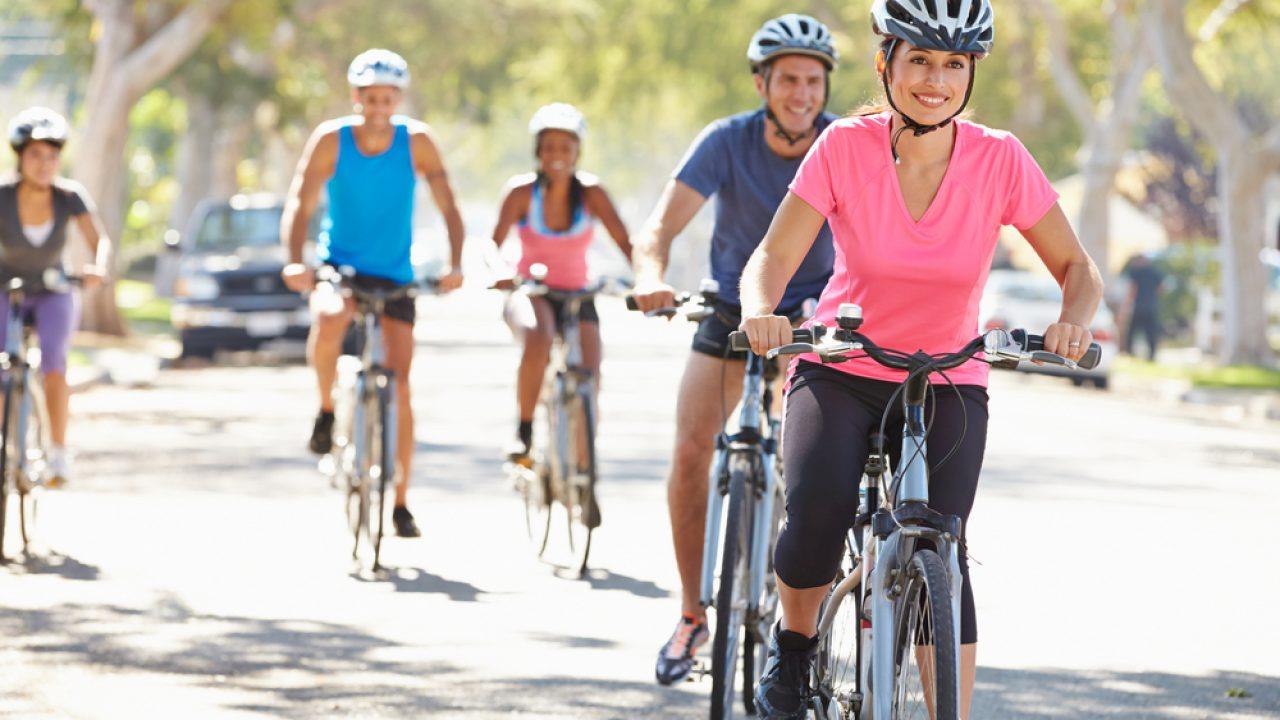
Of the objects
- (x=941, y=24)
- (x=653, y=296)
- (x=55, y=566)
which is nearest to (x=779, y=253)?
(x=941, y=24)

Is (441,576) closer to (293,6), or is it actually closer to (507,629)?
(507,629)

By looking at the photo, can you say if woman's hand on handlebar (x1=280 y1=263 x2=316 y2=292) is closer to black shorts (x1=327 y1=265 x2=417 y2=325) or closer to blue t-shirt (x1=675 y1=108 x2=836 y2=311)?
black shorts (x1=327 y1=265 x2=417 y2=325)

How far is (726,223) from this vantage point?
6.84 metres

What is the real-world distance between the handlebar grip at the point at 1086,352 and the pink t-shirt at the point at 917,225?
0.79 ft

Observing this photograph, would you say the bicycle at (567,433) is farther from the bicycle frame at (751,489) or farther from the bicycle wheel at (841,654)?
the bicycle wheel at (841,654)

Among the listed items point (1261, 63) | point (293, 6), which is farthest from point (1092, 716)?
point (1261, 63)

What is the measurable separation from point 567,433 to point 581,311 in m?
0.59

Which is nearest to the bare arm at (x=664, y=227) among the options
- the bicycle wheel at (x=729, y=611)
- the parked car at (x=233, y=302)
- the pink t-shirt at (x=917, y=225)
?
the bicycle wheel at (x=729, y=611)

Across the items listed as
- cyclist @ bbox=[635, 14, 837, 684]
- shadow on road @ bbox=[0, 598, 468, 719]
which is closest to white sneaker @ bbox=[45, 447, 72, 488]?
shadow on road @ bbox=[0, 598, 468, 719]

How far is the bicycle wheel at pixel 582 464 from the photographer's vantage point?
9.33 meters

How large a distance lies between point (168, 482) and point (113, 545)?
265 cm

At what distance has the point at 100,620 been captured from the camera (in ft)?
25.8

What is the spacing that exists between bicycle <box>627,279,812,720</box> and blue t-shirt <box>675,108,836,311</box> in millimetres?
333

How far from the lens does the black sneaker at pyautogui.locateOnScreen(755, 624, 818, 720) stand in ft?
16.8
